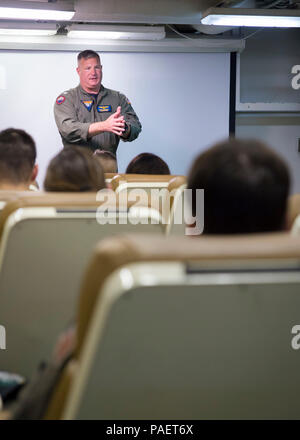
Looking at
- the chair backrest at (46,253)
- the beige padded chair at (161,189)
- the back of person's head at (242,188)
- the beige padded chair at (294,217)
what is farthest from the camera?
the beige padded chair at (161,189)

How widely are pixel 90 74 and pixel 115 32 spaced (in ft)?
4.12

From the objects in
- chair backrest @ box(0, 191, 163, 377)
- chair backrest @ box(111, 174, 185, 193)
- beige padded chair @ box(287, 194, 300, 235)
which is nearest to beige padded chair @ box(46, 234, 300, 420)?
beige padded chair @ box(287, 194, 300, 235)

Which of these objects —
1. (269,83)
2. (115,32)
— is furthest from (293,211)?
(269,83)

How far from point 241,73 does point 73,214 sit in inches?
297

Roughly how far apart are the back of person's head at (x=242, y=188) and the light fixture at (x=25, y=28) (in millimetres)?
6584

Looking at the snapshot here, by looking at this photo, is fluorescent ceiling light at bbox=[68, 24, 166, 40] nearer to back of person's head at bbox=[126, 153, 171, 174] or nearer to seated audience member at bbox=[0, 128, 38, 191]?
back of person's head at bbox=[126, 153, 171, 174]

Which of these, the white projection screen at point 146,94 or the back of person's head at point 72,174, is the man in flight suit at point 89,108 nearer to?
the white projection screen at point 146,94

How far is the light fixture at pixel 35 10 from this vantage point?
5.94m

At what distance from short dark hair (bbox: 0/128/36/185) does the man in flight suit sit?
10.3ft

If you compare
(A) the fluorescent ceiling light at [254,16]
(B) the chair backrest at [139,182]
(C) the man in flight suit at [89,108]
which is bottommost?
(B) the chair backrest at [139,182]

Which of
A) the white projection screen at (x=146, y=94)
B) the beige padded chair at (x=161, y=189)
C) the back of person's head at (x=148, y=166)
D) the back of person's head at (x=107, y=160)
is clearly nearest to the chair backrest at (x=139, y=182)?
the beige padded chair at (x=161, y=189)

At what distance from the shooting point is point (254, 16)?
6031 mm

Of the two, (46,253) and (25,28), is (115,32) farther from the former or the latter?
(46,253)

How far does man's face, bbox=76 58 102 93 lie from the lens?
19.8ft
